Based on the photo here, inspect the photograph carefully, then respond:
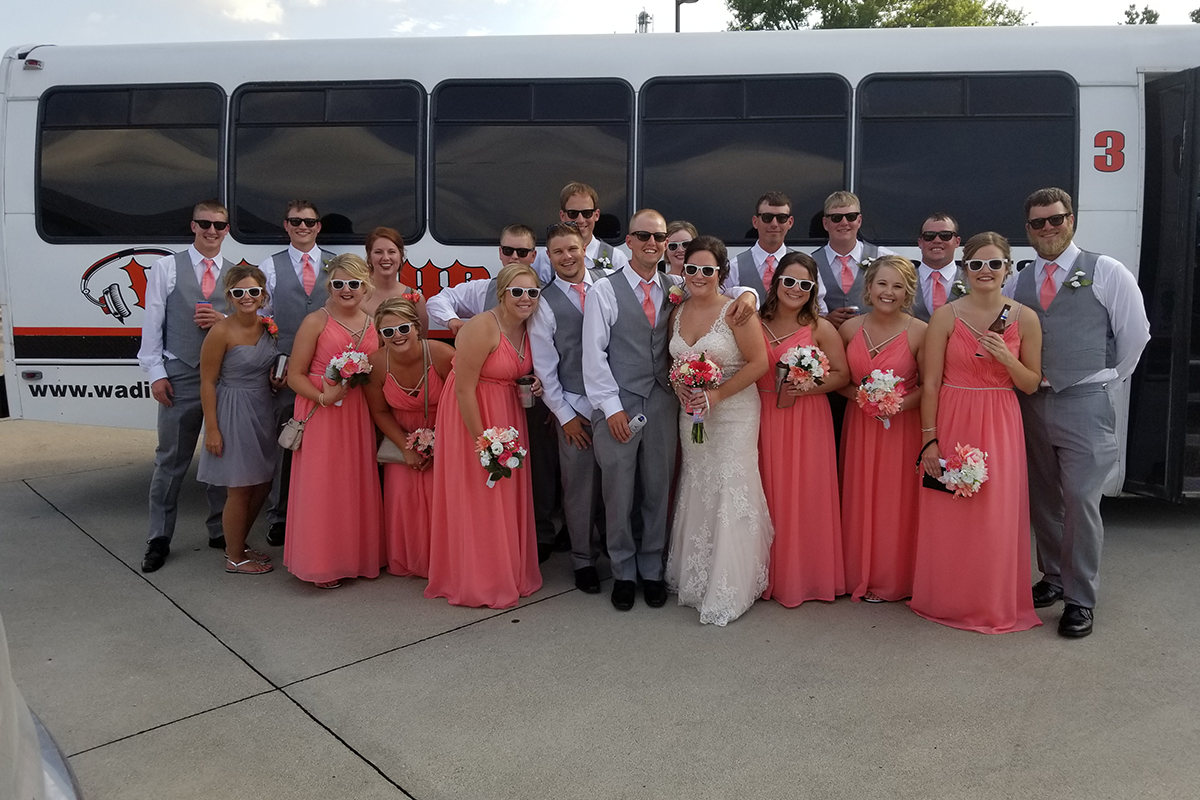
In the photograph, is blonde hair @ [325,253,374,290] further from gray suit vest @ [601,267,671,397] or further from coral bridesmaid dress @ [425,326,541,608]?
gray suit vest @ [601,267,671,397]

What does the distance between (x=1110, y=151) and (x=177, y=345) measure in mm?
5795

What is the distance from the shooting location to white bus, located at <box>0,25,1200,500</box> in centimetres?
554

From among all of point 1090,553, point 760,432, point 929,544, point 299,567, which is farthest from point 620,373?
point 1090,553

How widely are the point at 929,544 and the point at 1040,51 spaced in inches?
131

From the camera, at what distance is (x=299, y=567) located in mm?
4809

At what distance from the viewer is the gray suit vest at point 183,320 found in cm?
523

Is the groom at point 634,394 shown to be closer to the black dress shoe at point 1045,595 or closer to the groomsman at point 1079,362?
the groomsman at point 1079,362

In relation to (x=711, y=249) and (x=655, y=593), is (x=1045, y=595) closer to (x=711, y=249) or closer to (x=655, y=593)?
(x=655, y=593)

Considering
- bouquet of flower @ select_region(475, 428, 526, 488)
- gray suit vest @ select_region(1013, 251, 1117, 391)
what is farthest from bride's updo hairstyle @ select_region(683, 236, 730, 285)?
gray suit vest @ select_region(1013, 251, 1117, 391)

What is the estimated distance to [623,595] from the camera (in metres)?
4.59

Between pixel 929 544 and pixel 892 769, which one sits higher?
pixel 929 544

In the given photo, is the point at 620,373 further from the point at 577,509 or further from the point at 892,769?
the point at 892,769

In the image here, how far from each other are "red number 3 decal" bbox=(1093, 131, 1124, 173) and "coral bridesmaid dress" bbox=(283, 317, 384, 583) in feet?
14.9

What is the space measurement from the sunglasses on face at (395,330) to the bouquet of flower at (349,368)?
0.19 metres
